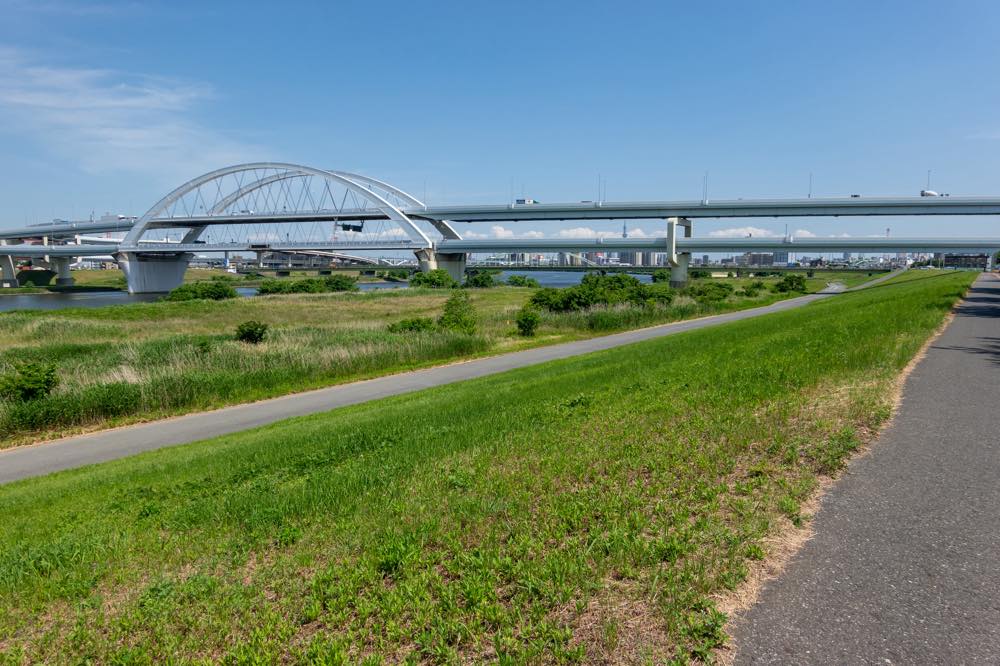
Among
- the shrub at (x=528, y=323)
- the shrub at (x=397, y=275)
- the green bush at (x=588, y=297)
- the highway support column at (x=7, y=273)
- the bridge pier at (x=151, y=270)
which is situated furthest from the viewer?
the shrub at (x=397, y=275)

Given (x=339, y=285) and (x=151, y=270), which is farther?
(x=151, y=270)

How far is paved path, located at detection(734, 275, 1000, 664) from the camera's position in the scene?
3537 mm

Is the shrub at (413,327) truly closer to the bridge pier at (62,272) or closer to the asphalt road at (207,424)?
the asphalt road at (207,424)

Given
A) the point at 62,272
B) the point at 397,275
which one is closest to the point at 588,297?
the point at 397,275

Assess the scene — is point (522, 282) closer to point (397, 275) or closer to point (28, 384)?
point (397, 275)

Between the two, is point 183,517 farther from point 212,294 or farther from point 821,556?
point 212,294

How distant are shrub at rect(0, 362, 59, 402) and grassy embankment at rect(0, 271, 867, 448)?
1.16 feet

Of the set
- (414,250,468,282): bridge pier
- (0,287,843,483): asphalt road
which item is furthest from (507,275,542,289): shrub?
(0,287,843,483): asphalt road

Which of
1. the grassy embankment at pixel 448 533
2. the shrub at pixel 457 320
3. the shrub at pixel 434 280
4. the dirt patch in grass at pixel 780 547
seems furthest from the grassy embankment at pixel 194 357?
the shrub at pixel 434 280

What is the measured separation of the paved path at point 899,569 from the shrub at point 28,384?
721 inches

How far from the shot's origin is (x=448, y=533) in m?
5.11

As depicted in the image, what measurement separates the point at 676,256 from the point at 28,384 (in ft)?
288

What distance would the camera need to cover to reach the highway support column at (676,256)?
91.0 meters

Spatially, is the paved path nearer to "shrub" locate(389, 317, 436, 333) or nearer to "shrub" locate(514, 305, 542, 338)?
"shrub" locate(389, 317, 436, 333)
